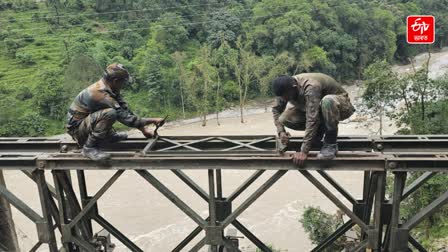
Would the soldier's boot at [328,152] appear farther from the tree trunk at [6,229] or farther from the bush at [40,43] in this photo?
the bush at [40,43]

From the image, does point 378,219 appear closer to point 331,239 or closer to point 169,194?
point 331,239

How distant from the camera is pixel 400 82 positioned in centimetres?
1945

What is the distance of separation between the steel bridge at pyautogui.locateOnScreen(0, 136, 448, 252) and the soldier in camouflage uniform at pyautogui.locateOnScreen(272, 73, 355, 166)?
171mm

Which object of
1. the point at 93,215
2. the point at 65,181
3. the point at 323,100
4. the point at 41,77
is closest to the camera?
the point at 323,100

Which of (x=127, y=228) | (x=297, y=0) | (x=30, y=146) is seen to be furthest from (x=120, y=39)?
(x=30, y=146)

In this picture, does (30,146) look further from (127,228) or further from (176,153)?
(127,228)

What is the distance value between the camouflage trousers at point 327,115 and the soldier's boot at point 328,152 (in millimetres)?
111

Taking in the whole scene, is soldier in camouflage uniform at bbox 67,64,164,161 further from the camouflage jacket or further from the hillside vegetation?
the hillside vegetation

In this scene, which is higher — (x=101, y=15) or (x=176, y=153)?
(x=101, y=15)

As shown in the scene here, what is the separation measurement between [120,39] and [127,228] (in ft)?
100

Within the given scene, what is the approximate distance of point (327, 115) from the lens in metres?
5.71

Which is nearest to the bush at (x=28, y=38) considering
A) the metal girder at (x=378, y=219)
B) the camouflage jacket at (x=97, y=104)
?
the camouflage jacket at (x=97, y=104)

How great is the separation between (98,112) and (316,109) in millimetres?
2899

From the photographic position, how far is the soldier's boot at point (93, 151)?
5.87m
